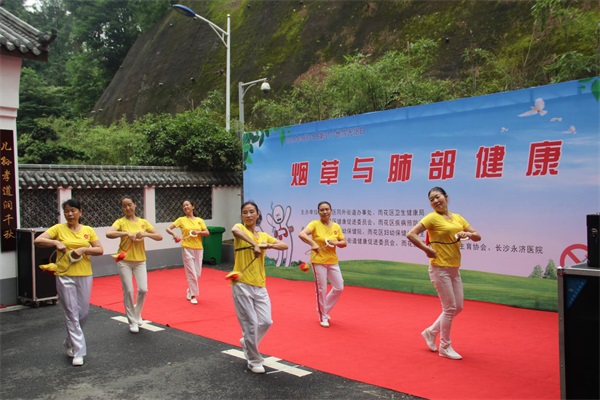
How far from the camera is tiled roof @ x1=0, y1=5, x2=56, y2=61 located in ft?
26.2

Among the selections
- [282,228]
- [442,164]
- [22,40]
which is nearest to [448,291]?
[442,164]

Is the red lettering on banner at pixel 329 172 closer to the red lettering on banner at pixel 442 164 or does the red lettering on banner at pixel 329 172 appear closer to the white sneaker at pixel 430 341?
the red lettering on banner at pixel 442 164

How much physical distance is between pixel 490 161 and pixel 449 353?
3451mm

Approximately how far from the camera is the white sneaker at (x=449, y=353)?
208 inches

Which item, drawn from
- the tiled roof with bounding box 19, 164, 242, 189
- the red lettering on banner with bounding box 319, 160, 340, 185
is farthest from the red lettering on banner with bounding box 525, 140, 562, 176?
the tiled roof with bounding box 19, 164, 242, 189

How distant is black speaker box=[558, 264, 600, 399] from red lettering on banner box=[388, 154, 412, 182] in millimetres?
5565

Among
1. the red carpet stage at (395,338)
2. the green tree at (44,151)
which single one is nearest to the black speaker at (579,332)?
the red carpet stage at (395,338)

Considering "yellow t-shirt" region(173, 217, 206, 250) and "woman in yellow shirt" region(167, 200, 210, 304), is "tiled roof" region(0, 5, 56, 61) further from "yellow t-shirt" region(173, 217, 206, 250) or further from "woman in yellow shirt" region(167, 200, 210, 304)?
"yellow t-shirt" region(173, 217, 206, 250)

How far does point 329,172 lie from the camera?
33.2ft

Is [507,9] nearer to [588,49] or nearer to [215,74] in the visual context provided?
[588,49]

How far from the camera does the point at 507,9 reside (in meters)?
17.5

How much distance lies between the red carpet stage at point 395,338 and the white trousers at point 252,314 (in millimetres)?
590

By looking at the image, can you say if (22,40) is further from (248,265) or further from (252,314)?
(252,314)

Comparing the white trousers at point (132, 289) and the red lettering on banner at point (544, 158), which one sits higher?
the red lettering on banner at point (544, 158)
